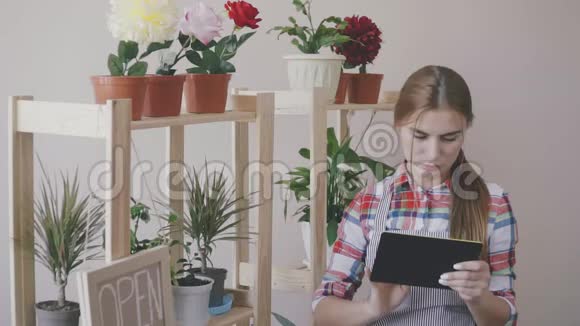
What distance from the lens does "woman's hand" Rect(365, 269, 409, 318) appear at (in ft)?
5.40

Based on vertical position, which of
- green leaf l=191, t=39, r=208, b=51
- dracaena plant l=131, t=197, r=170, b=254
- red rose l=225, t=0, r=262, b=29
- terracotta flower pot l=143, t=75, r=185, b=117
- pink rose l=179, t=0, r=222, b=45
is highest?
red rose l=225, t=0, r=262, b=29

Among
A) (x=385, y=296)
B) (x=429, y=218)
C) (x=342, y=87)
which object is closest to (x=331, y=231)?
(x=342, y=87)

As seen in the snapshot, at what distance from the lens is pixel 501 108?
2844mm

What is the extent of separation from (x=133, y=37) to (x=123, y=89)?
0.11 m

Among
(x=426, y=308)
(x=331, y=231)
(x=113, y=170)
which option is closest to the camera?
(x=113, y=170)

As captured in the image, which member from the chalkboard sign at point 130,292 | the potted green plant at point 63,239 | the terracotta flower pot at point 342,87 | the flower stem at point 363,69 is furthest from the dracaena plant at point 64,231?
the flower stem at point 363,69

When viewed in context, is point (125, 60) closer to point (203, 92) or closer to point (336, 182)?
point (203, 92)

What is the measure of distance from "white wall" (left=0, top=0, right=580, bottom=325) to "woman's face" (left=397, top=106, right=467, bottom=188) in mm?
1092

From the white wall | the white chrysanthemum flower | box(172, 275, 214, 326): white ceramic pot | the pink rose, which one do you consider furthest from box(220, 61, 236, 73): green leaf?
the white wall

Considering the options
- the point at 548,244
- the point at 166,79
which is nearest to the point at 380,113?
the point at 548,244

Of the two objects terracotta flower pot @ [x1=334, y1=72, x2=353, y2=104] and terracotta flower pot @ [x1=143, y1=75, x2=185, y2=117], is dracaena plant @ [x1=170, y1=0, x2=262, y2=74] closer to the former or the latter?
terracotta flower pot @ [x1=143, y1=75, x2=185, y2=117]

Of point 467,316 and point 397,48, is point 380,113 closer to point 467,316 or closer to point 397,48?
point 397,48

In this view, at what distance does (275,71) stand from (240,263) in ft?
2.59

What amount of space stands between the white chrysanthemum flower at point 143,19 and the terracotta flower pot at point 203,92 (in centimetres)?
18
